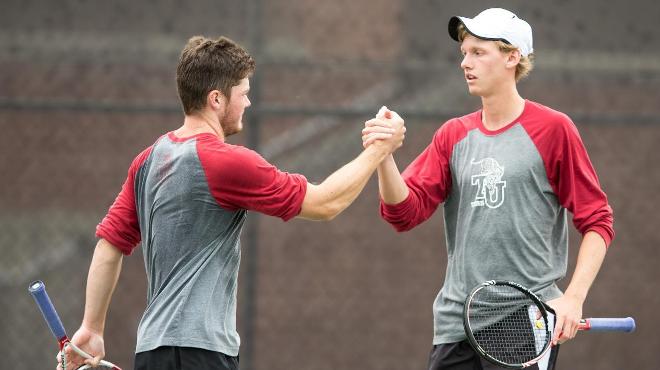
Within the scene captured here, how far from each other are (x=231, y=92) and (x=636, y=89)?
3.69 meters

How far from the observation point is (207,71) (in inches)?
138

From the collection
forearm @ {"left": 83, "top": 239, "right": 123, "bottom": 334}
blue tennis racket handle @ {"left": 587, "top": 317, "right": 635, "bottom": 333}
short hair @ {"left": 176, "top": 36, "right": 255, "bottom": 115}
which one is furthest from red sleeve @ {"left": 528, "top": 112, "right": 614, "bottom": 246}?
forearm @ {"left": 83, "top": 239, "right": 123, "bottom": 334}

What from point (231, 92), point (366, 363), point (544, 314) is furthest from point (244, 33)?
point (544, 314)

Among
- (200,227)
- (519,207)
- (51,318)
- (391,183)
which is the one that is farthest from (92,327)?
(519,207)

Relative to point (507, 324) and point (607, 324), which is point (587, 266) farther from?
point (507, 324)

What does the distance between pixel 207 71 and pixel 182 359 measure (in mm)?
885

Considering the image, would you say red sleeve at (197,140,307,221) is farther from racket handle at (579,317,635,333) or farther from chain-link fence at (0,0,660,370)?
chain-link fence at (0,0,660,370)

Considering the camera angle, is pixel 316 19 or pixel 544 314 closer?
pixel 544 314

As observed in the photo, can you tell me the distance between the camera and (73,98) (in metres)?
6.20

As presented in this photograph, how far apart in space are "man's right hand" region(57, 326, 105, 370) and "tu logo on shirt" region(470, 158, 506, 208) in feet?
4.32

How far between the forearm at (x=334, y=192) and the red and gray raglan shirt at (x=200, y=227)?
0.05 meters

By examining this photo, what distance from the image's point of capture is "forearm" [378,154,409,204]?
377cm

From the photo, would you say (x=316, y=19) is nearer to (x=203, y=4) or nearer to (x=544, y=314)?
(x=203, y=4)

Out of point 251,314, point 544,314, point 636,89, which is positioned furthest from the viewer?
point 636,89
